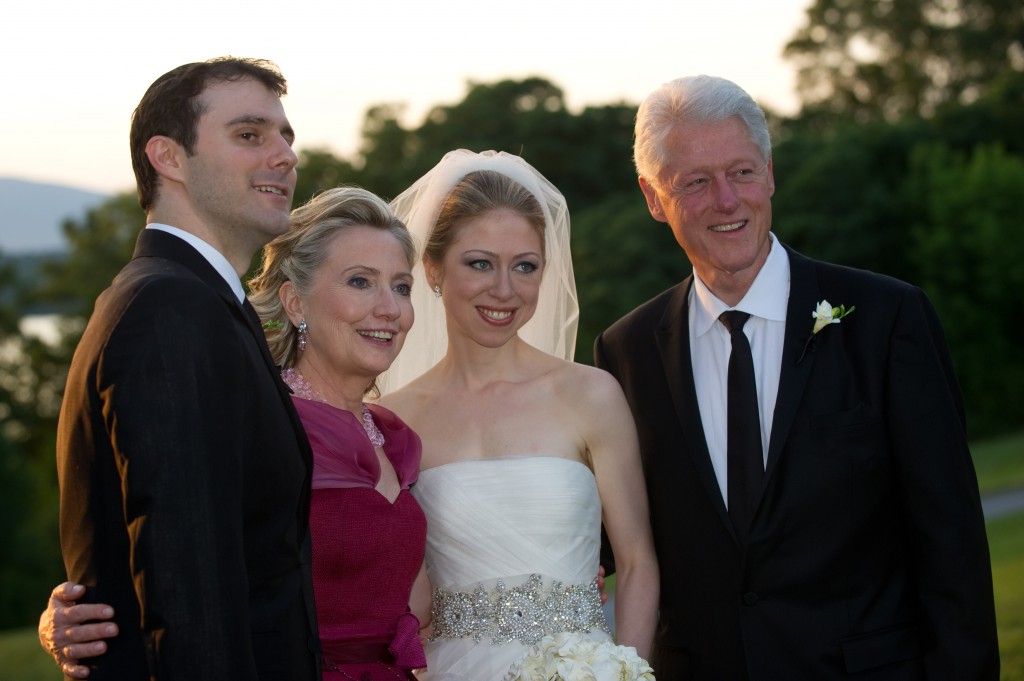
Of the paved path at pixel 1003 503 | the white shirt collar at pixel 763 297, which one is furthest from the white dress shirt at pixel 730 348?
the paved path at pixel 1003 503

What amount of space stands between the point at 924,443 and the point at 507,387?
5.67 ft

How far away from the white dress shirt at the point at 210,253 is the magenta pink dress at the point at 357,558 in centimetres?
100

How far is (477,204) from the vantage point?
16.7ft

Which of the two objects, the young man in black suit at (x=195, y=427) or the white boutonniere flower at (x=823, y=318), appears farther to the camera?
the white boutonniere flower at (x=823, y=318)

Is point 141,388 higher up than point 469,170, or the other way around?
point 469,170

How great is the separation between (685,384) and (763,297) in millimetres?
445

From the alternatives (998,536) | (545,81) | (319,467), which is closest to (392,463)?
(319,467)

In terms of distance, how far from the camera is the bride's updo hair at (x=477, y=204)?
510cm

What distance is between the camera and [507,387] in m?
5.18

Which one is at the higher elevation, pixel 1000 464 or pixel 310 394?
pixel 310 394

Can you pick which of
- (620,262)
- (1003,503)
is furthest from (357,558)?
(620,262)

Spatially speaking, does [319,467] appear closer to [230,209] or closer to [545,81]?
[230,209]

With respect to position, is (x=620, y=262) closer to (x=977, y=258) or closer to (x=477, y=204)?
(x=977, y=258)

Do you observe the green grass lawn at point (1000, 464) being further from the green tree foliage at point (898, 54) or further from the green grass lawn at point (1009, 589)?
the green tree foliage at point (898, 54)
